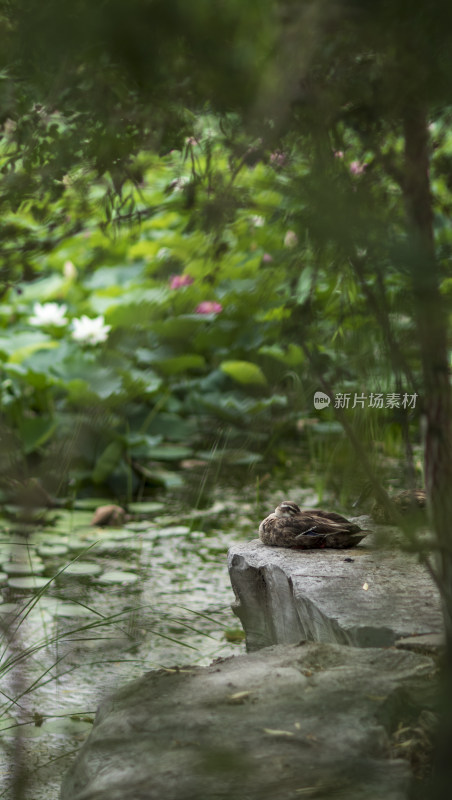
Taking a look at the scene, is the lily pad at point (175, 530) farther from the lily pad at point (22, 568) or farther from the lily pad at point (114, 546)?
the lily pad at point (22, 568)

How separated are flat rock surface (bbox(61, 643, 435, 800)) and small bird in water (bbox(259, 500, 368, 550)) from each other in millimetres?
498

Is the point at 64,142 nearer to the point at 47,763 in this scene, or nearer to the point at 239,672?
the point at 239,672

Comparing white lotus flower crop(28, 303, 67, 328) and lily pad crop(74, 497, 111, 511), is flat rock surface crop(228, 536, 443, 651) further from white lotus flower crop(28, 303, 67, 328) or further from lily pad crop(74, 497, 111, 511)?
white lotus flower crop(28, 303, 67, 328)

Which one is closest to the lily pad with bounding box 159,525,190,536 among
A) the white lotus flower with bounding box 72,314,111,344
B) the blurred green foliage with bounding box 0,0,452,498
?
the white lotus flower with bounding box 72,314,111,344

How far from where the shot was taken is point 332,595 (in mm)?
1616

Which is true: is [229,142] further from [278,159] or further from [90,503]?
[90,503]

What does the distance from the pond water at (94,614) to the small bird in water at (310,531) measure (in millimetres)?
257

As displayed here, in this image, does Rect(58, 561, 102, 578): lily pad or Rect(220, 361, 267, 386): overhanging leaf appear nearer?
Rect(58, 561, 102, 578): lily pad

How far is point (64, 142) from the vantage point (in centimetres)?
107

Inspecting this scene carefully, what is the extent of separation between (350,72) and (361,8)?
0.32 m

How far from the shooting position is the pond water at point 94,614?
1709 mm

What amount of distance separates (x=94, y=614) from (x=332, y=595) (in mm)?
923

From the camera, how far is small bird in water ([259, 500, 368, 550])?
1.92 m

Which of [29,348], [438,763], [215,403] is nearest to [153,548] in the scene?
[215,403]
